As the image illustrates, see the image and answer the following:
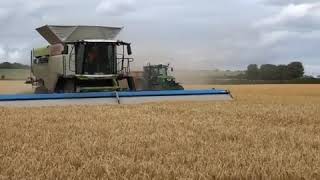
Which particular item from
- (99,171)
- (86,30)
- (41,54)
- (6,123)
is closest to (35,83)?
(41,54)

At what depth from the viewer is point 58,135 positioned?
24.0 ft

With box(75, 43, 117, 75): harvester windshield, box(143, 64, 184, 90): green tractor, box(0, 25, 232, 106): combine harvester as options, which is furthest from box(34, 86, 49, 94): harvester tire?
box(143, 64, 184, 90): green tractor

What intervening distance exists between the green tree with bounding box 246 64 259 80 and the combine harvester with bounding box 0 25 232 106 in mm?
39483

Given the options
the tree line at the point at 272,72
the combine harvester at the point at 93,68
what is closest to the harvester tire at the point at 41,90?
the combine harvester at the point at 93,68

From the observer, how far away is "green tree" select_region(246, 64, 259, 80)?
5566 cm

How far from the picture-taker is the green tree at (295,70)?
58.0 metres

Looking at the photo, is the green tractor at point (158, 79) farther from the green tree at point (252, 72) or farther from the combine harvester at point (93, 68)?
the green tree at point (252, 72)

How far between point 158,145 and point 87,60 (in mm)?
10040

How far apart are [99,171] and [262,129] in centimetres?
401

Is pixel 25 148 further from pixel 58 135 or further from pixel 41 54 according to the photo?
pixel 41 54

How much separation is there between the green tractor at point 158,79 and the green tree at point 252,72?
34.6m

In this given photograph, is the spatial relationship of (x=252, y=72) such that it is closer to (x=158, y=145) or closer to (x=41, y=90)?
(x=41, y=90)

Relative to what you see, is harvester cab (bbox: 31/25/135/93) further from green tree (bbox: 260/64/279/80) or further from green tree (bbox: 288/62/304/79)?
green tree (bbox: 288/62/304/79)

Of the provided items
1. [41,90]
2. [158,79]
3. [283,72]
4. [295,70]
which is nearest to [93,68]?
[41,90]
